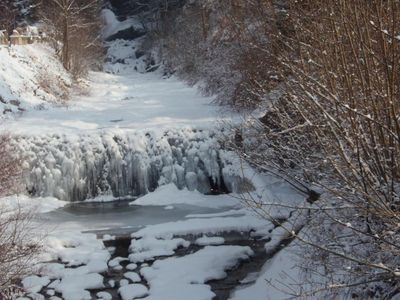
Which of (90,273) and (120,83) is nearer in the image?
(90,273)

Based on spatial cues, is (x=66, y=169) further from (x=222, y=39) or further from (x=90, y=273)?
(x=222, y=39)

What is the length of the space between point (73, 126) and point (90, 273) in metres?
6.53

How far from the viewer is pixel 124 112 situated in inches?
625

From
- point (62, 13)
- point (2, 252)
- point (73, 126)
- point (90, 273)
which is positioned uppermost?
point (62, 13)

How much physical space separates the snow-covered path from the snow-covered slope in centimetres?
42

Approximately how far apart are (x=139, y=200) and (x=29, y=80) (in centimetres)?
772

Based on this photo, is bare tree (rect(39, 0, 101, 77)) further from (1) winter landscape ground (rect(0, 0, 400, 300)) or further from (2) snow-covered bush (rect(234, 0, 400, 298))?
(2) snow-covered bush (rect(234, 0, 400, 298))

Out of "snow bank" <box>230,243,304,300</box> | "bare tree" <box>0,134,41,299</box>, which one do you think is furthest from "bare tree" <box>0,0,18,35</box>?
"snow bank" <box>230,243,304,300</box>

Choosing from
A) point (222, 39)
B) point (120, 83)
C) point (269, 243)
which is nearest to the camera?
point (269, 243)

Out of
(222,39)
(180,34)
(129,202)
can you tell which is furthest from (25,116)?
(180,34)

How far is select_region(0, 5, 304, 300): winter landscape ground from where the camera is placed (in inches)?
291

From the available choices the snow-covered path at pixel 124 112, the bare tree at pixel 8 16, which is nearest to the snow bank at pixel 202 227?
the snow-covered path at pixel 124 112

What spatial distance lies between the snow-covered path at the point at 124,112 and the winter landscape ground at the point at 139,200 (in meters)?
0.05

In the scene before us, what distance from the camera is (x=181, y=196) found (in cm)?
1170
